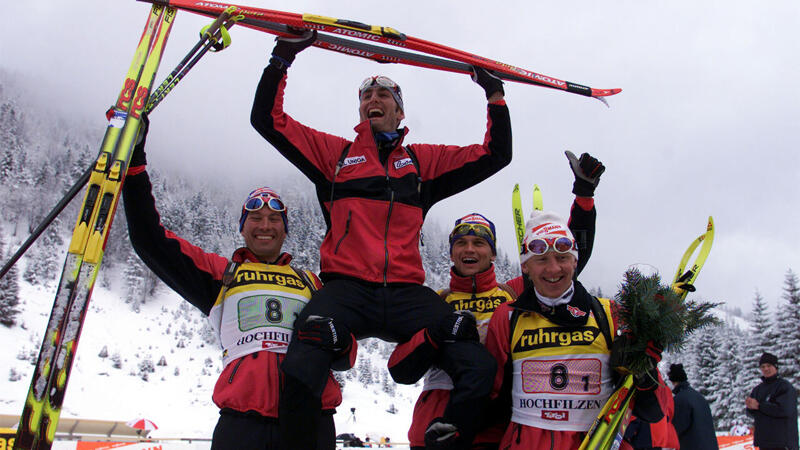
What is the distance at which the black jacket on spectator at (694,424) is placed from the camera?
270 inches

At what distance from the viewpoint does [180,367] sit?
1602 inches

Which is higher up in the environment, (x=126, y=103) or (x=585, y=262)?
(x=126, y=103)

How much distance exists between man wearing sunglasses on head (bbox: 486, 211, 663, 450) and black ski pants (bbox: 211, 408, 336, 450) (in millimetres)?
1071

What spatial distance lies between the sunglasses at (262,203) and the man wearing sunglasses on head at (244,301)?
0.05 feet

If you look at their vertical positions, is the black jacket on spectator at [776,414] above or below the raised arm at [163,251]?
below

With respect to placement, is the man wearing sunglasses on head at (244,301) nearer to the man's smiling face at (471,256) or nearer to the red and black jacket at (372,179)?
the red and black jacket at (372,179)

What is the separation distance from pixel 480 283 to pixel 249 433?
194 centimetres

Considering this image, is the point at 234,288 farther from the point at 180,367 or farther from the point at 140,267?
the point at 140,267

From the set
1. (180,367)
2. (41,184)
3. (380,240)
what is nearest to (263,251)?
(380,240)

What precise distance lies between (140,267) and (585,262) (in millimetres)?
57553

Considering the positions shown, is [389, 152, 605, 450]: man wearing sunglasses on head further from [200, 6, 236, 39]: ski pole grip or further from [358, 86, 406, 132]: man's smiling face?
[200, 6, 236, 39]: ski pole grip

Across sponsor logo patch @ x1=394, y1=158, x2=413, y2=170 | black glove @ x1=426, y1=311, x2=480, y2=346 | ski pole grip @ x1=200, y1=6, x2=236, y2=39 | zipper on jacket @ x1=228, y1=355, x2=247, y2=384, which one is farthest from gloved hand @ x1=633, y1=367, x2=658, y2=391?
ski pole grip @ x1=200, y1=6, x2=236, y2=39

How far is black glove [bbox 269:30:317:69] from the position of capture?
3.54 meters

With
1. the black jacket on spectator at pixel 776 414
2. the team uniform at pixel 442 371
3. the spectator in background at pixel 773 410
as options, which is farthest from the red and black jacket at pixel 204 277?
the black jacket on spectator at pixel 776 414
